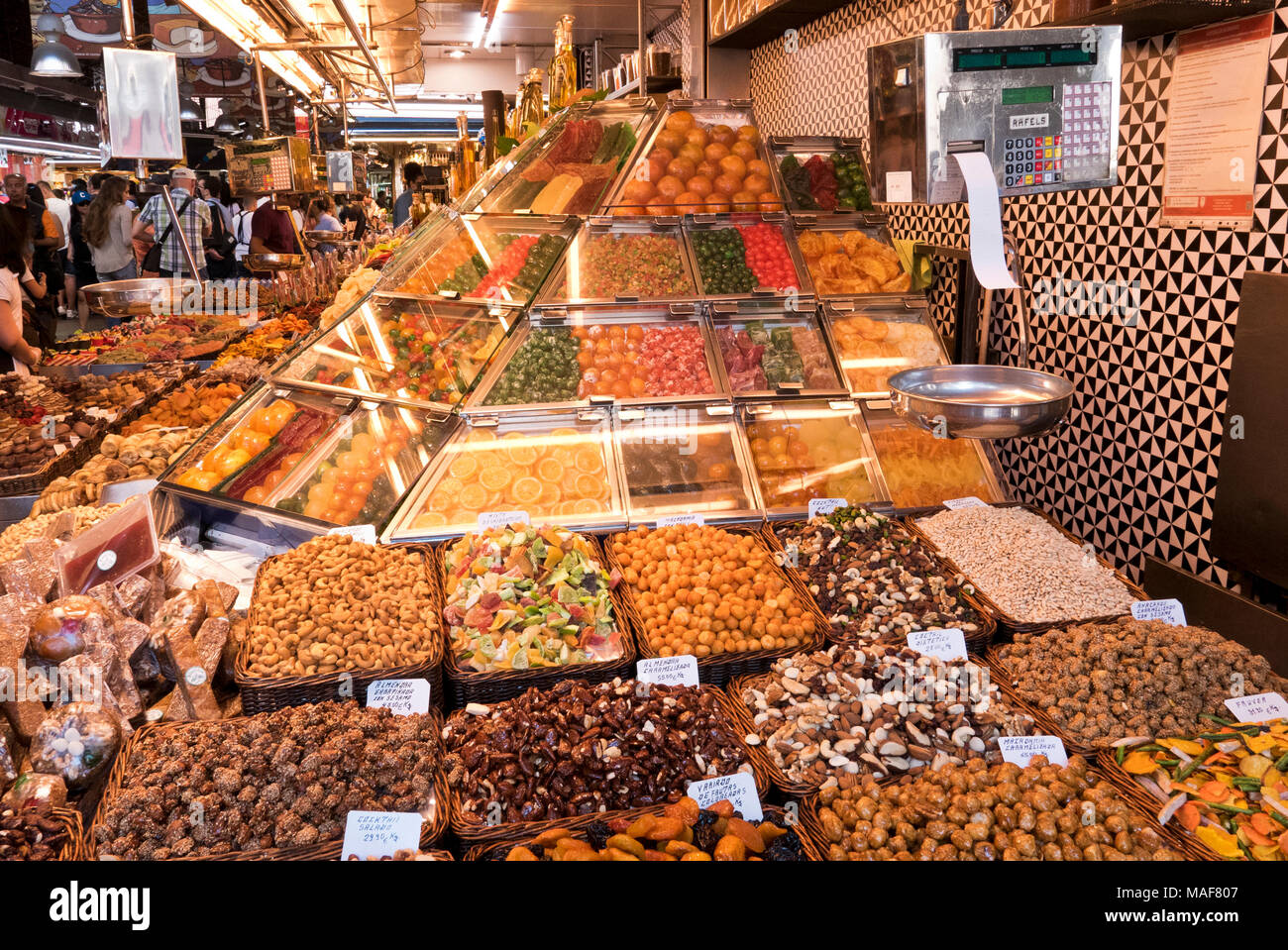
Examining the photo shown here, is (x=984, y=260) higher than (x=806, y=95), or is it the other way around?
(x=806, y=95)

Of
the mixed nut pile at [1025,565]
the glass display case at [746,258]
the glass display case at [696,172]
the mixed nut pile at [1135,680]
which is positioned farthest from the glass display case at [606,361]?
the mixed nut pile at [1135,680]

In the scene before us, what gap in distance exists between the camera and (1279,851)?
6.17 ft

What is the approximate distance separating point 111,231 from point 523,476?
9.51 meters

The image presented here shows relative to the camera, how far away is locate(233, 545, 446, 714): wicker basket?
2.42m

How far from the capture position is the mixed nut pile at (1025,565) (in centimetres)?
290

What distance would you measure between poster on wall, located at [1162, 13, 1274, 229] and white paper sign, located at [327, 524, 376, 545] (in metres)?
2.95

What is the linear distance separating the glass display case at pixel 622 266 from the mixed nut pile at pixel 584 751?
188 cm

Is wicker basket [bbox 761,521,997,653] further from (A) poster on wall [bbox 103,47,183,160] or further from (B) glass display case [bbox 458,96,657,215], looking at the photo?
(A) poster on wall [bbox 103,47,183,160]

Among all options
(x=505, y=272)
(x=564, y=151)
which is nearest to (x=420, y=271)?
(x=505, y=272)

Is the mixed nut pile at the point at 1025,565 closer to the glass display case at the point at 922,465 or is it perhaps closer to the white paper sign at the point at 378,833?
the glass display case at the point at 922,465

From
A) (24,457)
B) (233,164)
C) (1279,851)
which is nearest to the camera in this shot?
(1279,851)

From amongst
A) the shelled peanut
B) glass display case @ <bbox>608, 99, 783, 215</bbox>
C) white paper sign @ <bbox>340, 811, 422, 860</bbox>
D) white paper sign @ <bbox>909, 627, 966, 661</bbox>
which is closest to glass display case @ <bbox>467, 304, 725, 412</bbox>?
glass display case @ <bbox>608, 99, 783, 215</bbox>
